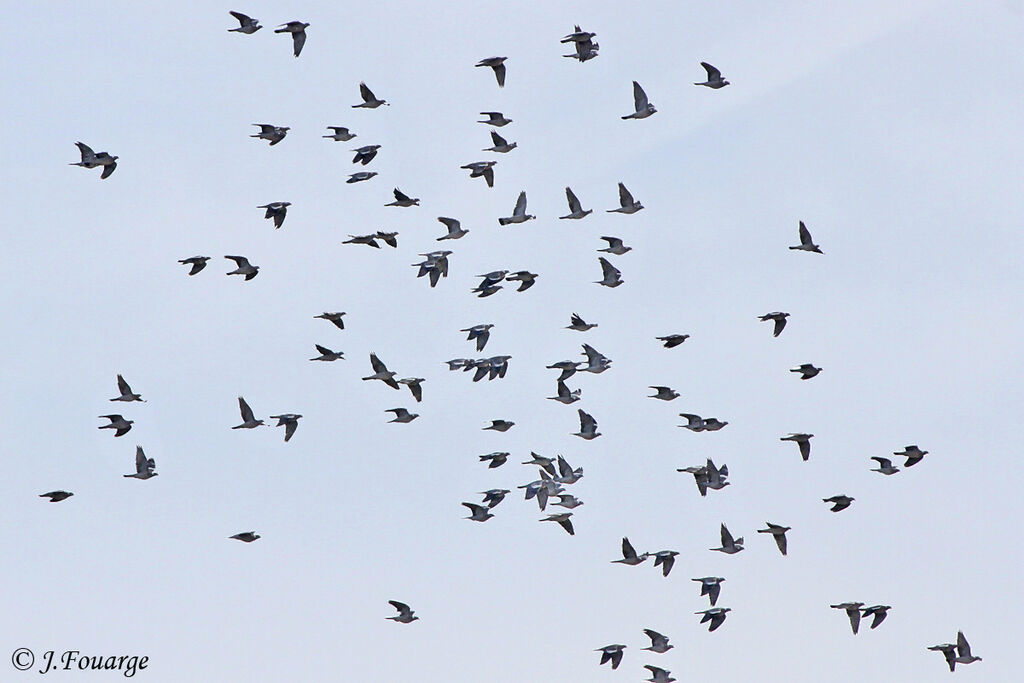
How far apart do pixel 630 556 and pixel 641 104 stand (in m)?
23.2

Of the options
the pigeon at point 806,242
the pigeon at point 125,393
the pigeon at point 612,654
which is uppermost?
the pigeon at point 806,242

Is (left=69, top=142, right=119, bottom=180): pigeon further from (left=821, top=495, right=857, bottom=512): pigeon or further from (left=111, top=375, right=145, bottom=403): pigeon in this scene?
(left=821, top=495, right=857, bottom=512): pigeon

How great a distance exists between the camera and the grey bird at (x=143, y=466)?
111100mm

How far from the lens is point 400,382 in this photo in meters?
113

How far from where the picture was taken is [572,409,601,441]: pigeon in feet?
374

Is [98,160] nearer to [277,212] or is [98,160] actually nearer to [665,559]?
[277,212]

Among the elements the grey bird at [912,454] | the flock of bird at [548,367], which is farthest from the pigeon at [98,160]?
the grey bird at [912,454]

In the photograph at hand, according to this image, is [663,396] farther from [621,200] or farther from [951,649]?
[951,649]

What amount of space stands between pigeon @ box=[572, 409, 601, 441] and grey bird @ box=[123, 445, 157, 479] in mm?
22614

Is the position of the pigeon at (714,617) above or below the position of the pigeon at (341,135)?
below

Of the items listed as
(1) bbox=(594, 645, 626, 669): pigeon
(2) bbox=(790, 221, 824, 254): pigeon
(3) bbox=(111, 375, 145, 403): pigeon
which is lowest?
(1) bbox=(594, 645, 626, 669): pigeon

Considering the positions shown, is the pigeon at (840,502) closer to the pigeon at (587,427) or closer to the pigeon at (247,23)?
the pigeon at (587,427)

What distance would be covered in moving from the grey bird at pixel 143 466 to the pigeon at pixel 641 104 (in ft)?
104

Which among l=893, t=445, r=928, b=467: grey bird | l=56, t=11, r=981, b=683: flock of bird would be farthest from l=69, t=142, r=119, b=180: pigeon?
l=893, t=445, r=928, b=467: grey bird
